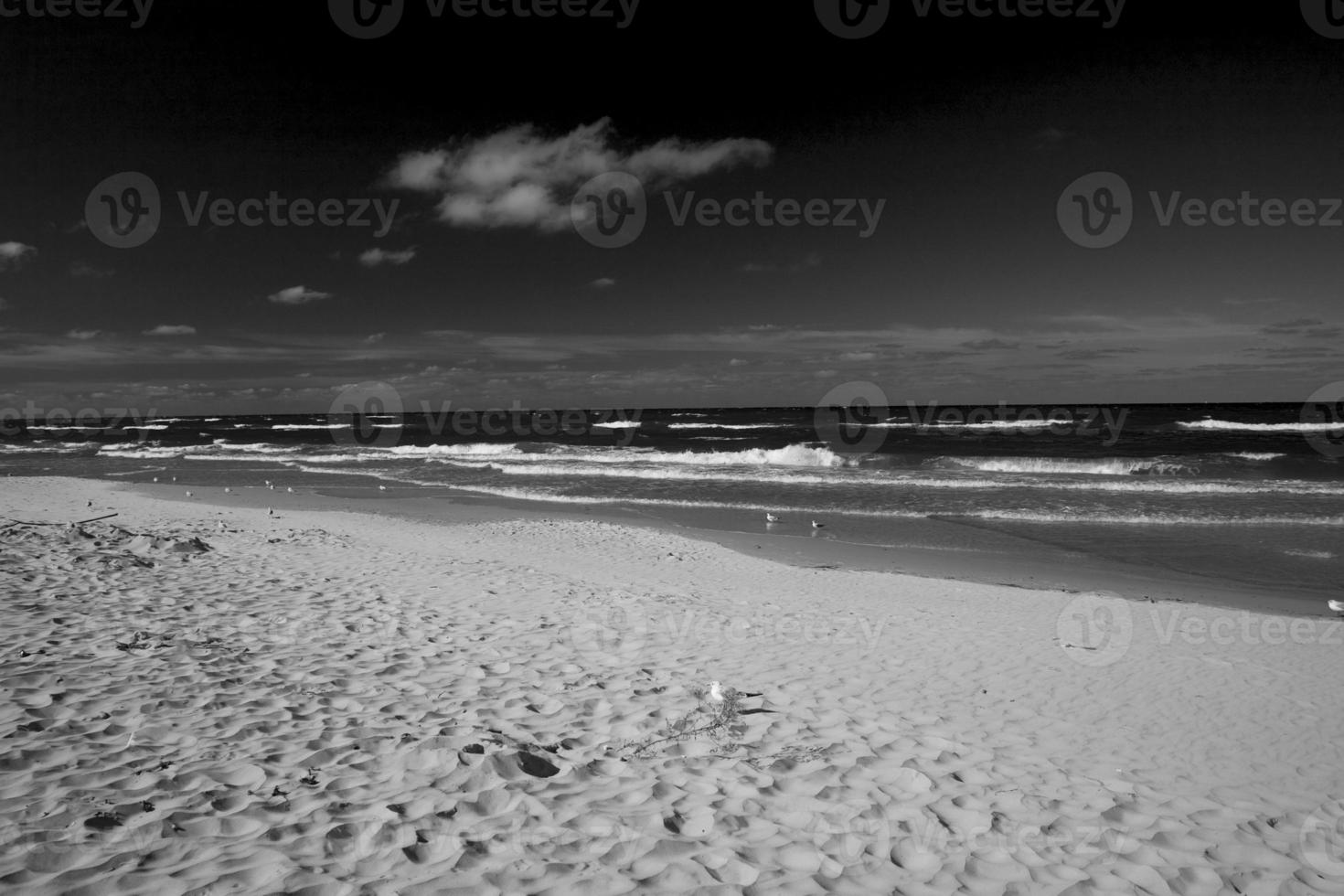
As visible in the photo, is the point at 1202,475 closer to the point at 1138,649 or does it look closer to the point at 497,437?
the point at 1138,649

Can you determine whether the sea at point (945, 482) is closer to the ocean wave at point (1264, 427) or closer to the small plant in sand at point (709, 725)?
the ocean wave at point (1264, 427)

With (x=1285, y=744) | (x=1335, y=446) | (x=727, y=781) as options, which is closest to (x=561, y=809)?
(x=727, y=781)

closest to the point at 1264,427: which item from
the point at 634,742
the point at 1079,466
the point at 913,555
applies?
the point at 1079,466

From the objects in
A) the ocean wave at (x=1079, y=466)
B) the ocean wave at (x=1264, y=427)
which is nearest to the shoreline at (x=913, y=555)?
the ocean wave at (x=1079, y=466)

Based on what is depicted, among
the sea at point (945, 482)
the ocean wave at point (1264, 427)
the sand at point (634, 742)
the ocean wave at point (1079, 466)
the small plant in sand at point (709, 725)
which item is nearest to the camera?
the sand at point (634, 742)

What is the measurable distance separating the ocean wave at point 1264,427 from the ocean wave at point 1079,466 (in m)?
28.6

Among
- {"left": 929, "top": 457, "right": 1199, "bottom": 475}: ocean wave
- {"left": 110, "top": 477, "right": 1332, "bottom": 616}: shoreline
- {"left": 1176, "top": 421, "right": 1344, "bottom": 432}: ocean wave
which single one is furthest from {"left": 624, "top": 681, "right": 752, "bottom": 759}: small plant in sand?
{"left": 1176, "top": 421, "right": 1344, "bottom": 432}: ocean wave

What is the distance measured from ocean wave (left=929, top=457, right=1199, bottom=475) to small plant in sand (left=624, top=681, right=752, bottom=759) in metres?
26.7

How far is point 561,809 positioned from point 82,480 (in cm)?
3157

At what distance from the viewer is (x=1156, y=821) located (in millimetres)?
4367

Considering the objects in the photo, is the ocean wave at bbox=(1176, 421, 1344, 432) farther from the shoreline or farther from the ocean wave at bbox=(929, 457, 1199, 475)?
the shoreline

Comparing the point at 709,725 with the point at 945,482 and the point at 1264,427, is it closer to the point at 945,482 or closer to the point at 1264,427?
the point at 945,482

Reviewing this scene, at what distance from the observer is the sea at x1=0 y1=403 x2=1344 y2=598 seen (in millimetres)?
14828

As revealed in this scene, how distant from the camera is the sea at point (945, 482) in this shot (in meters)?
14.8
